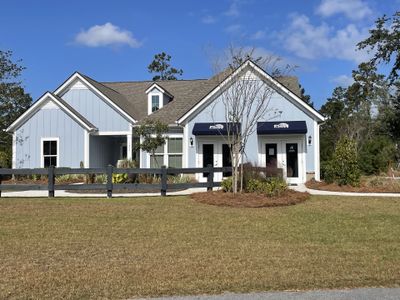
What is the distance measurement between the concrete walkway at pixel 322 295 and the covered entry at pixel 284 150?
1711 cm

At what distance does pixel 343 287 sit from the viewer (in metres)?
6.03

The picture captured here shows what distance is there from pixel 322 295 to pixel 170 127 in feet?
66.3

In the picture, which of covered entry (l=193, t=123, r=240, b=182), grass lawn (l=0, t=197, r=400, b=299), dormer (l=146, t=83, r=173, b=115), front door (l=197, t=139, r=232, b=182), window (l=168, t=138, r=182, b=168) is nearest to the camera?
grass lawn (l=0, t=197, r=400, b=299)

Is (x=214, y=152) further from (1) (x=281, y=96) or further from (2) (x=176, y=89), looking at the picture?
(2) (x=176, y=89)

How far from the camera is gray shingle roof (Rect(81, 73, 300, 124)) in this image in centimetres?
2667

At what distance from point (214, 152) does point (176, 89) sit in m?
9.02

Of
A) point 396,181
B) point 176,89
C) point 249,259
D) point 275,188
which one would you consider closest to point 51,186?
point 275,188

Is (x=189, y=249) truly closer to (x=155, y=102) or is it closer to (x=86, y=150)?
(x=86, y=150)

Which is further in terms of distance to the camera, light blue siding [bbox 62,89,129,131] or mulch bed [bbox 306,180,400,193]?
light blue siding [bbox 62,89,129,131]

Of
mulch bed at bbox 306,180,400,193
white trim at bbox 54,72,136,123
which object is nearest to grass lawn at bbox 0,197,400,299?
mulch bed at bbox 306,180,400,193

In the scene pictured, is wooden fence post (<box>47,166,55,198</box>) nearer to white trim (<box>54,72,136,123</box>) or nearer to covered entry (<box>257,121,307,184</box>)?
covered entry (<box>257,121,307,184</box>)

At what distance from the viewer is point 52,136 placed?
1045 inches

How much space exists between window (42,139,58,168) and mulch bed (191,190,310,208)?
46.2 feet

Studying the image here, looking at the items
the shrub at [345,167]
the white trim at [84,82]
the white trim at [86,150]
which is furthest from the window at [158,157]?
the shrub at [345,167]
